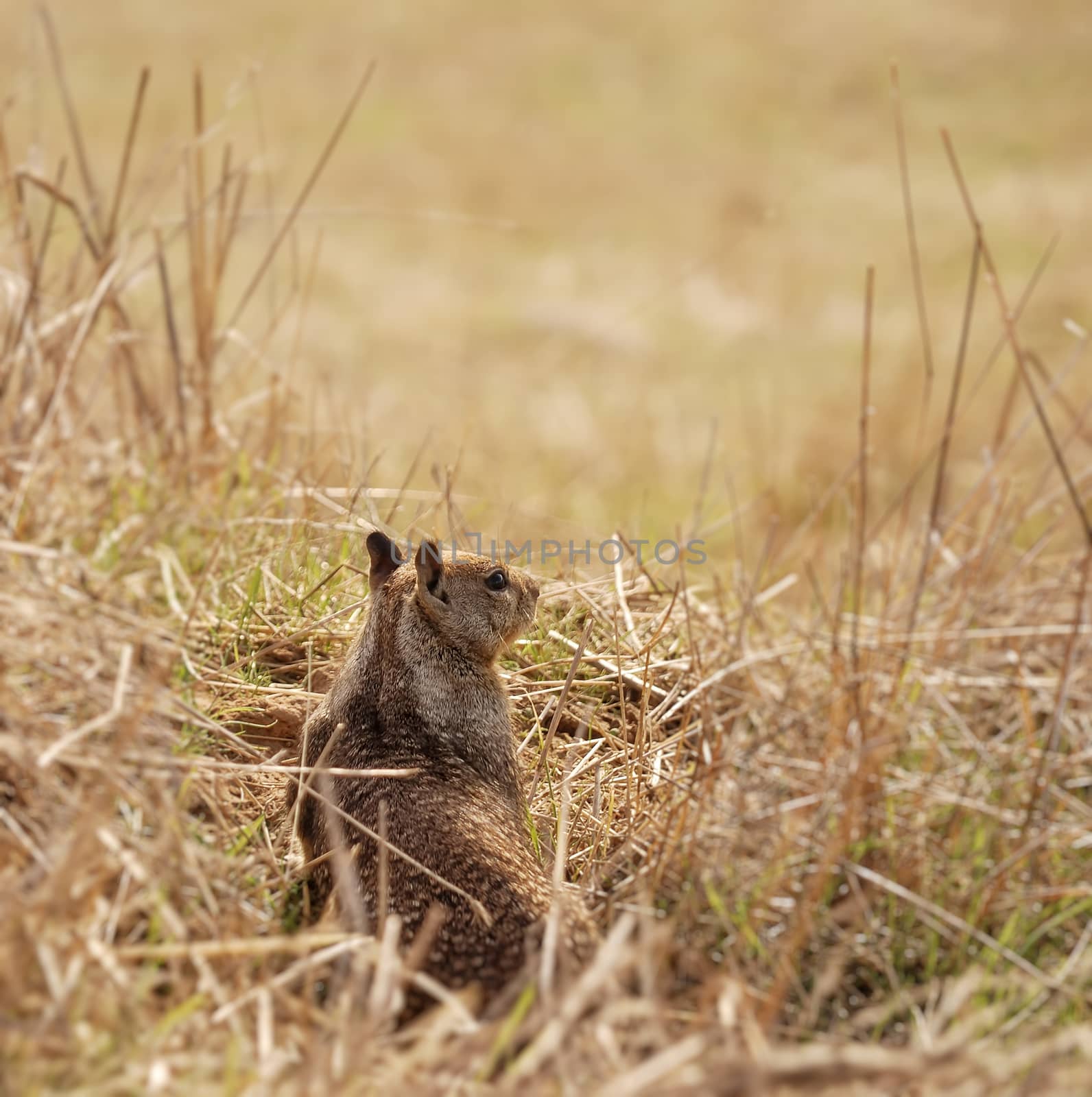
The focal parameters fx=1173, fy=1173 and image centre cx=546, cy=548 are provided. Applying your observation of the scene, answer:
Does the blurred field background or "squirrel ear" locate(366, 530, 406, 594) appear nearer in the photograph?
"squirrel ear" locate(366, 530, 406, 594)

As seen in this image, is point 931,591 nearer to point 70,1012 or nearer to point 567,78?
point 70,1012

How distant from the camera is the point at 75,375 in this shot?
468 cm

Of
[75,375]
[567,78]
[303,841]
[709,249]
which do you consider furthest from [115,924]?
[567,78]

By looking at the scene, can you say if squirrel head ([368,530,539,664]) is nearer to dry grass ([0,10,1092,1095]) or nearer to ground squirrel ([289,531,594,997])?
ground squirrel ([289,531,594,997])

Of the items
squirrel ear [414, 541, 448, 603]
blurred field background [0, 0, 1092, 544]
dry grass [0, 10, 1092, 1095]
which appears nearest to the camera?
dry grass [0, 10, 1092, 1095]

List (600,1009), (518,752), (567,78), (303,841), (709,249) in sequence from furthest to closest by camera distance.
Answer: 1. (567,78)
2. (709,249)
3. (518,752)
4. (303,841)
5. (600,1009)

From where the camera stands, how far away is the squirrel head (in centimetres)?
351

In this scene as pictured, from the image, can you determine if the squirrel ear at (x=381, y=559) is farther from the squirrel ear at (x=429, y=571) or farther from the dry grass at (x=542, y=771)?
the dry grass at (x=542, y=771)

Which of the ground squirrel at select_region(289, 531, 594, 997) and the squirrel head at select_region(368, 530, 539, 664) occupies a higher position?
the squirrel head at select_region(368, 530, 539, 664)

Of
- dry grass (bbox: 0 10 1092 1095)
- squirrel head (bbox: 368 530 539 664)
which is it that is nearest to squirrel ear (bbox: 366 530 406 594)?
squirrel head (bbox: 368 530 539 664)

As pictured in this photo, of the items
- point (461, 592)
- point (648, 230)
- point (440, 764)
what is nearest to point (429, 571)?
point (461, 592)

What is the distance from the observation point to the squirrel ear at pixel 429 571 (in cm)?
344

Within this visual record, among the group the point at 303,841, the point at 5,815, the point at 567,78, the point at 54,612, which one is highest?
the point at 567,78

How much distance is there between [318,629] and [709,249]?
45.7 ft
